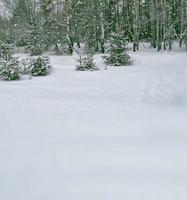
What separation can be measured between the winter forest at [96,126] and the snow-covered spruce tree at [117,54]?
0.18 feet

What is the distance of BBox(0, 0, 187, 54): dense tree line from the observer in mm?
25062

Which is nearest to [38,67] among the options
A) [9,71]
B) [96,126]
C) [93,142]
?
[9,71]

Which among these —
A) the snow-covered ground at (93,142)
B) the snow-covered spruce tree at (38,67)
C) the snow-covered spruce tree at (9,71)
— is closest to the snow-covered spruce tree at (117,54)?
the snow-covered spruce tree at (38,67)

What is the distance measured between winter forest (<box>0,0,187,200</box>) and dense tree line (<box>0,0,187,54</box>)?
1.11 meters

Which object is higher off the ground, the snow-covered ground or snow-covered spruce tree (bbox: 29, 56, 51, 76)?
snow-covered spruce tree (bbox: 29, 56, 51, 76)

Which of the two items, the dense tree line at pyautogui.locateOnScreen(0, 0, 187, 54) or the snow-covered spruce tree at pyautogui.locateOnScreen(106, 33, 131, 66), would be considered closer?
the snow-covered spruce tree at pyautogui.locateOnScreen(106, 33, 131, 66)

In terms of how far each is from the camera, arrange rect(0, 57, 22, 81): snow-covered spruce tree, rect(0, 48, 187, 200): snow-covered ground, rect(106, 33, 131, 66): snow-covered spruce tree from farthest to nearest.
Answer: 1. rect(106, 33, 131, 66): snow-covered spruce tree
2. rect(0, 57, 22, 81): snow-covered spruce tree
3. rect(0, 48, 187, 200): snow-covered ground

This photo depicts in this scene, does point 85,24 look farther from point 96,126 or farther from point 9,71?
point 96,126

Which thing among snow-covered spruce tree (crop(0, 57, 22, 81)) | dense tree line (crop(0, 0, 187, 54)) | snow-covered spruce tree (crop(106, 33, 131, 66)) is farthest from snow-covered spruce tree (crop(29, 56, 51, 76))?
dense tree line (crop(0, 0, 187, 54))

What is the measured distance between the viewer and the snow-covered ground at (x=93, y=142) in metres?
5.73

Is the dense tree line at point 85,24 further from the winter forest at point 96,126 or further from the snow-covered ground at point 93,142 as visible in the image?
the snow-covered ground at point 93,142

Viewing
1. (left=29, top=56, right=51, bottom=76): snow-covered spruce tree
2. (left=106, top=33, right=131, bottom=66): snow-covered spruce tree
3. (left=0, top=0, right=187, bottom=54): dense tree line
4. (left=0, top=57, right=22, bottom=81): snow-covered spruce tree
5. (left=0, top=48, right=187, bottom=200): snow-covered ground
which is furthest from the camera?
(left=0, top=0, right=187, bottom=54): dense tree line

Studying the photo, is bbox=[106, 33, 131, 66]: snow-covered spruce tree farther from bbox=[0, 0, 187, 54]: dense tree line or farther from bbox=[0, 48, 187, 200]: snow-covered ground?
bbox=[0, 48, 187, 200]: snow-covered ground

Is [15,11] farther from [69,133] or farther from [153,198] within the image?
[153,198]
